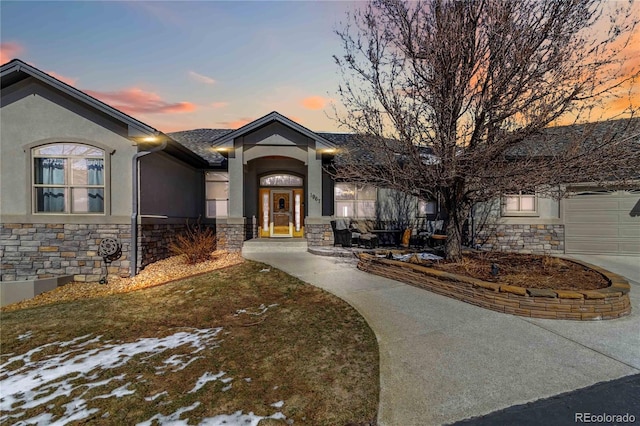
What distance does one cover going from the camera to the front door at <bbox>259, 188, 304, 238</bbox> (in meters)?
14.0

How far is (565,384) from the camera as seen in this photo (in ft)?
10.6

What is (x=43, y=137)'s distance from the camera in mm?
9477

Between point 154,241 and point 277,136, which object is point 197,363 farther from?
point 277,136

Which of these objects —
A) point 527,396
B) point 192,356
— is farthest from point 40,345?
point 527,396

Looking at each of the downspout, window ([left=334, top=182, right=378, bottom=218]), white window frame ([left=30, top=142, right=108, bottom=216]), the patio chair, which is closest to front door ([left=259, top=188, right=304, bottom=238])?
window ([left=334, top=182, right=378, bottom=218])

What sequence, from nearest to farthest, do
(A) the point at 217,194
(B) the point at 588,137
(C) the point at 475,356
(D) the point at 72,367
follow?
(C) the point at 475,356, (D) the point at 72,367, (B) the point at 588,137, (A) the point at 217,194

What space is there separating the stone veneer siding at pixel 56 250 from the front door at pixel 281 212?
5611mm

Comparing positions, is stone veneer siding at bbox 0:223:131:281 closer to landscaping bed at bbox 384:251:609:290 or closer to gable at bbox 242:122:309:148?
gable at bbox 242:122:309:148

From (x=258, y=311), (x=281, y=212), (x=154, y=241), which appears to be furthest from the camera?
(x=281, y=212)

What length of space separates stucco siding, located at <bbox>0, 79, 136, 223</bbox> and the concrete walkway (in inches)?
311

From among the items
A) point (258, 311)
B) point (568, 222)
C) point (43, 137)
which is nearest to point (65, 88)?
point (43, 137)

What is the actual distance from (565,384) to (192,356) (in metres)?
4.24

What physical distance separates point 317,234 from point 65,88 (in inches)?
350

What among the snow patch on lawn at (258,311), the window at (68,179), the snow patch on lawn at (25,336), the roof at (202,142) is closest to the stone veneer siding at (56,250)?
the window at (68,179)
